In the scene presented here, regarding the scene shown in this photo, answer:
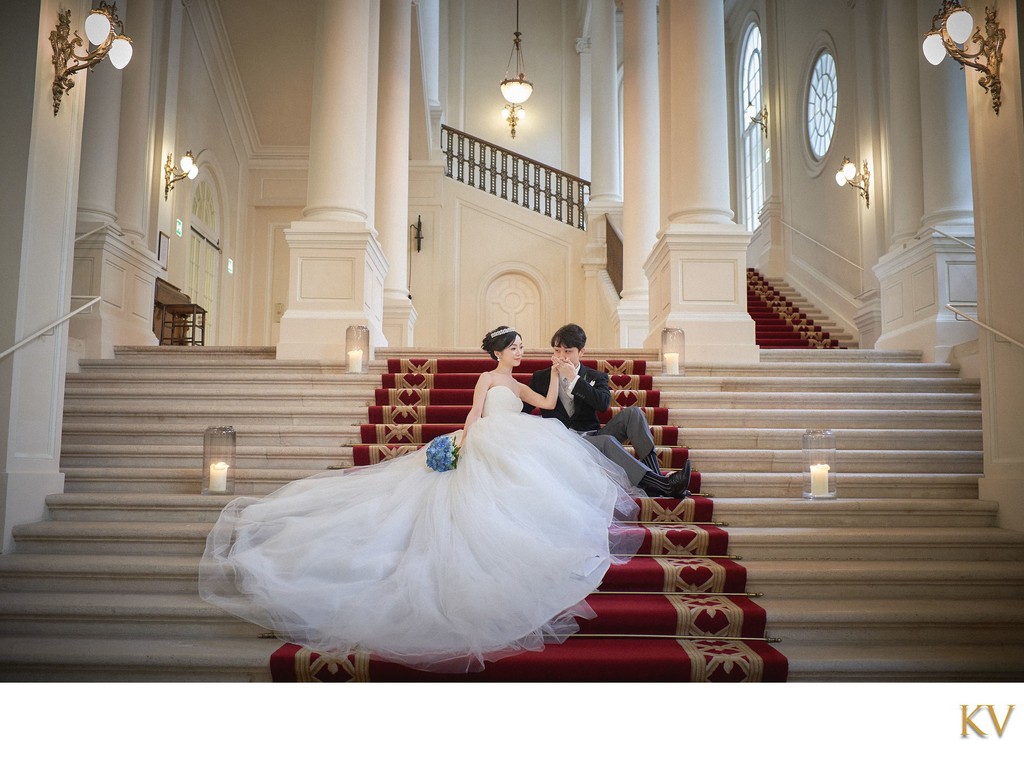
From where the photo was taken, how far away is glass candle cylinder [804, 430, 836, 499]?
459cm

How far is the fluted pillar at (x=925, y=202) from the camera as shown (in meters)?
7.21

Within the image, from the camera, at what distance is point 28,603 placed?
359 cm

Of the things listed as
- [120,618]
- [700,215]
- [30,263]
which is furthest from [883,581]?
[30,263]

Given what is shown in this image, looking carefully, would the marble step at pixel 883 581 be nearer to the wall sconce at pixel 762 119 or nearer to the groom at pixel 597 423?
the groom at pixel 597 423

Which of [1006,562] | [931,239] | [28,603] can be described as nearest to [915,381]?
[931,239]

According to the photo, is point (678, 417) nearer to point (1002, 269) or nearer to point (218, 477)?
point (1002, 269)

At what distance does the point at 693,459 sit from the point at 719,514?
0.67 meters

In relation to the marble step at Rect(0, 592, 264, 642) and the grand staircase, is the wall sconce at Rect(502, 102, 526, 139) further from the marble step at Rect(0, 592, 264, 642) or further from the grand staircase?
the marble step at Rect(0, 592, 264, 642)

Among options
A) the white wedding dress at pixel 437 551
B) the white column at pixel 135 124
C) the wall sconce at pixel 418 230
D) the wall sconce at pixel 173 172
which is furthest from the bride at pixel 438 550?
the wall sconce at pixel 418 230

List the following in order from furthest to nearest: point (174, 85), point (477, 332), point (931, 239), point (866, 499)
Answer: point (477, 332) < point (174, 85) < point (931, 239) < point (866, 499)

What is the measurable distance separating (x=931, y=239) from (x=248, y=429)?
600cm

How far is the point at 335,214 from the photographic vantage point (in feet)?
24.0

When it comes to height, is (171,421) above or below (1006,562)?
above

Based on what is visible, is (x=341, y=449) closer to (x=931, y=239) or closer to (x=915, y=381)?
(x=915, y=381)
